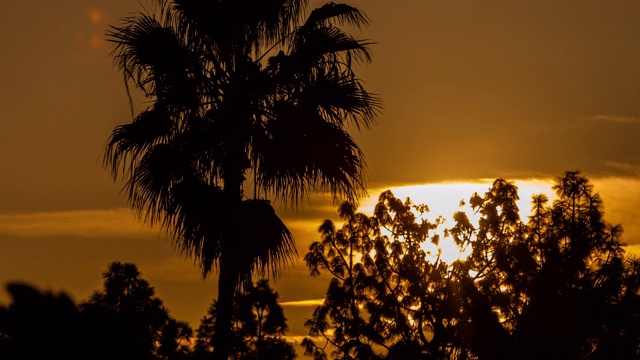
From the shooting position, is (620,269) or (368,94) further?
(620,269)

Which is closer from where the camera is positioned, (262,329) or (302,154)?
(302,154)

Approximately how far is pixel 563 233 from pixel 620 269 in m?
7.70

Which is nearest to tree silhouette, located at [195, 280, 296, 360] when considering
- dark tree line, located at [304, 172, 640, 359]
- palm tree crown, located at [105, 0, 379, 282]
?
dark tree line, located at [304, 172, 640, 359]

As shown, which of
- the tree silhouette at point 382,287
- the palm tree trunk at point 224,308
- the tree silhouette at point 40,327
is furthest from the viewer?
the tree silhouette at point 382,287

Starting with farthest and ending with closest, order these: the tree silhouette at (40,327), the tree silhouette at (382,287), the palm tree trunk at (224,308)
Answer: the tree silhouette at (382,287) → the palm tree trunk at (224,308) → the tree silhouette at (40,327)

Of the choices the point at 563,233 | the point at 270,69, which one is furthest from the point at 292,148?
the point at 563,233

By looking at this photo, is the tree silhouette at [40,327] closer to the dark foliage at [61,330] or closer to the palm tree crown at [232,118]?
the dark foliage at [61,330]

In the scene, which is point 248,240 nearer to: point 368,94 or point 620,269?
point 368,94

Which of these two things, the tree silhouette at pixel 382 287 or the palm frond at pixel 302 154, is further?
the tree silhouette at pixel 382 287

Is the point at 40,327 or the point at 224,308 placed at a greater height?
the point at 40,327

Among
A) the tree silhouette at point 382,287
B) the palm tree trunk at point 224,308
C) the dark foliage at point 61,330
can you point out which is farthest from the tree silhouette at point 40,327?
the tree silhouette at point 382,287

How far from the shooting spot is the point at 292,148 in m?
15.0

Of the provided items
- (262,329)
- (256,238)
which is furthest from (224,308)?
(262,329)

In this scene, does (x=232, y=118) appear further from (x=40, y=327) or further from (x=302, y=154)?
(x=40, y=327)
